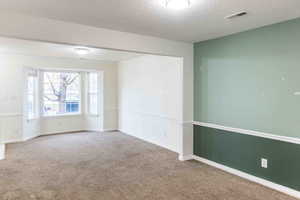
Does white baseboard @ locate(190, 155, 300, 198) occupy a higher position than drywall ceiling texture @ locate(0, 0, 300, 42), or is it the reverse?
drywall ceiling texture @ locate(0, 0, 300, 42)

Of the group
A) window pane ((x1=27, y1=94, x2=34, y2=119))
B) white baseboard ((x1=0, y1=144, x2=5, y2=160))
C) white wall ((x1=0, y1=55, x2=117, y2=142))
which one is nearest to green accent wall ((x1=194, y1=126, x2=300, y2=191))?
white wall ((x1=0, y1=55, x2=117, y2=142))

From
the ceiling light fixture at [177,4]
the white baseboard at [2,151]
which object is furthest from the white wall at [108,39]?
the white baseboard at [2,151]

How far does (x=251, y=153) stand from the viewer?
3.19m

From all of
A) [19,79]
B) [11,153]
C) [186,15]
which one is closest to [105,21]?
[186,15]

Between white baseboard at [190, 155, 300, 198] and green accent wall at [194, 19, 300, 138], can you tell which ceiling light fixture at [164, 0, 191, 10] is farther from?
white baseboard at [190, 155, 300, 198]

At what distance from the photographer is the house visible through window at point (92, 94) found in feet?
23.5

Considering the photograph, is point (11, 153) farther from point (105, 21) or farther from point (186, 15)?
point (186, 15)

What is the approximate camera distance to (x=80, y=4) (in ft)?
7.27

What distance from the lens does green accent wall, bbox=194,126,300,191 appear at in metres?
2.75

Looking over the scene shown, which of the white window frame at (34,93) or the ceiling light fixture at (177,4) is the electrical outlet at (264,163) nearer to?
the ceiling light fixture at (177,4)

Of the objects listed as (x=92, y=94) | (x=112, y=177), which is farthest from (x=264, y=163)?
(x=92, y=94)

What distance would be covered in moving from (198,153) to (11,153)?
13.6 ft

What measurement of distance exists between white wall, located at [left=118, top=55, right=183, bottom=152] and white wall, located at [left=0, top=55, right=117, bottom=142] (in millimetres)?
407

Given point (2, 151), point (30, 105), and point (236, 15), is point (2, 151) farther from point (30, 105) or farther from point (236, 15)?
point (236, 15)
